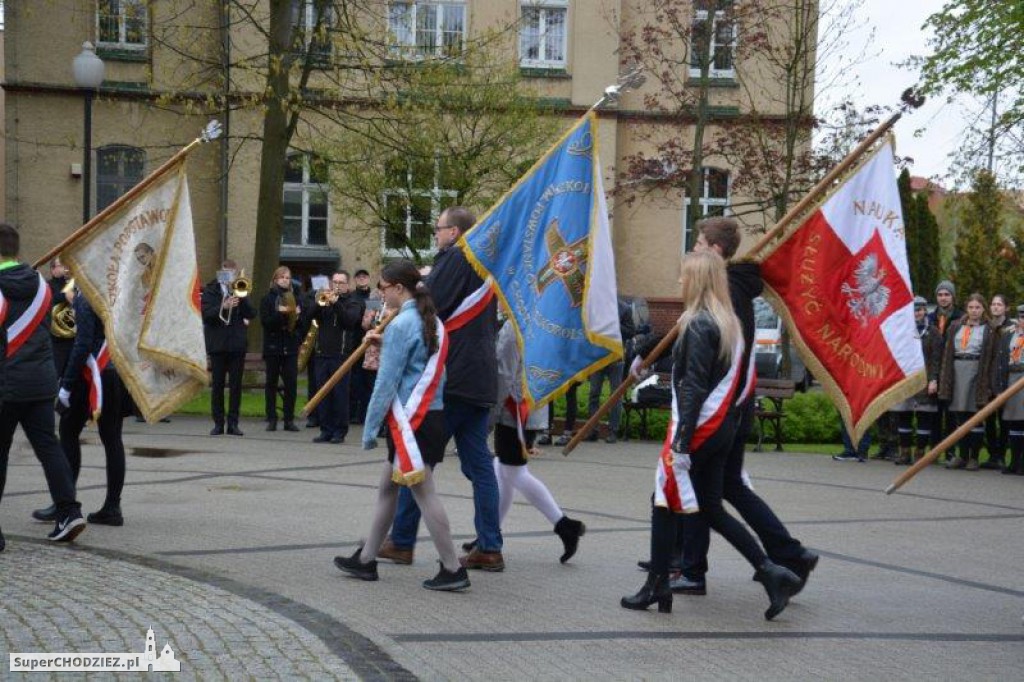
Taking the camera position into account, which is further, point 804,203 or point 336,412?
point 336,412

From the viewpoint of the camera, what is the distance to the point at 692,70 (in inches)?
1383

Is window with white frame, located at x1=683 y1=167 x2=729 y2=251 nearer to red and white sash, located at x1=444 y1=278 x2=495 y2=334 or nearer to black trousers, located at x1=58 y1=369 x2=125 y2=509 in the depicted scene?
black trousers, located at x1=58 y1=369 x2=125 y2=509

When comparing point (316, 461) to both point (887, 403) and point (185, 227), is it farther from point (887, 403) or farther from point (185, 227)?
point (887, 403)

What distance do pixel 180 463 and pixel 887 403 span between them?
7729mm

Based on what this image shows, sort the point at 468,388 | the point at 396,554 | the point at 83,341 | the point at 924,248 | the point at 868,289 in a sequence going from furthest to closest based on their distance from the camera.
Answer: the point at 924,248
the point at 83,341
the point at 396,554
the point at 868,289
the point at 468,388

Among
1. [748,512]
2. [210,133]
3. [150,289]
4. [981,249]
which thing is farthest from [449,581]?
[981,249]

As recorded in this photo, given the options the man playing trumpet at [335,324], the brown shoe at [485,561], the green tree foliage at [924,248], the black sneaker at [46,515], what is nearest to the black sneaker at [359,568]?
the brown shoe at [485,561]

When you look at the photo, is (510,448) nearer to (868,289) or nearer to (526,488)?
(526,488)

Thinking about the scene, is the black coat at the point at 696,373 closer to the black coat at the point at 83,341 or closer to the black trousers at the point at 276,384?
the black coat at the point at 83,341

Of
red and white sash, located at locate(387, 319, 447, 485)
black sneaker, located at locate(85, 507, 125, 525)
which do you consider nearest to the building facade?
black sneaker, located at locate(85, 507, 125, 525)

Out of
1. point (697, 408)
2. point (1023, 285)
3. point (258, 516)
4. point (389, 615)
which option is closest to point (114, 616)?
point (389, 615)

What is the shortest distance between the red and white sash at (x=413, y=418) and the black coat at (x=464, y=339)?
1.16 ft

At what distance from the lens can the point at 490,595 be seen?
8.10 metres

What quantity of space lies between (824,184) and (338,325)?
10685 millimetres
